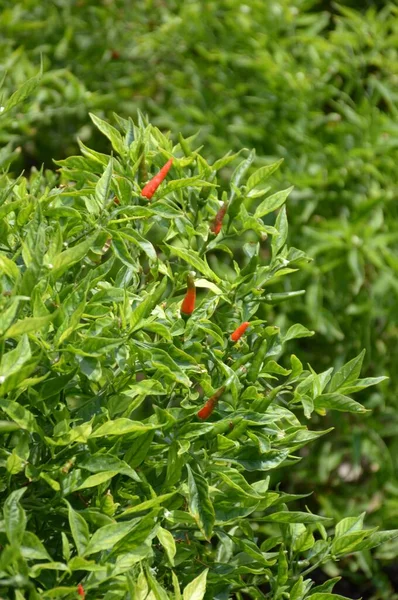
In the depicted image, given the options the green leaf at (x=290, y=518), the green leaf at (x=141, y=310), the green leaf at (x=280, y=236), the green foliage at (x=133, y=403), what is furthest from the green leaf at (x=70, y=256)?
the green leaf at (x=290, y=518)

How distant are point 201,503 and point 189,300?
34 cm

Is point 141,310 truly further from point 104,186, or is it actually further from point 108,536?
point 108,536

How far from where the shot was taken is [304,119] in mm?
3375

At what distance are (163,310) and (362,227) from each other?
1731 millimetres

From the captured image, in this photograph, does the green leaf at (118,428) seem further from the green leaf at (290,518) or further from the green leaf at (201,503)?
the green leaf at (290,518)

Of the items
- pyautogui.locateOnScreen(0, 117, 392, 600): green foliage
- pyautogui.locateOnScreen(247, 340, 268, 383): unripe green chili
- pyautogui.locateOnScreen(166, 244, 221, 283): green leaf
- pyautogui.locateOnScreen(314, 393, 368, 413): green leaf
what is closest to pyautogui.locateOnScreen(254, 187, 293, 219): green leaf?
pyautogui.locateOnScreen(0, 117, 392, 600): green foliage

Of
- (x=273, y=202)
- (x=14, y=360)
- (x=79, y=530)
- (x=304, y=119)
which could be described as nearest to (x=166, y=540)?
(x=79, y=530)

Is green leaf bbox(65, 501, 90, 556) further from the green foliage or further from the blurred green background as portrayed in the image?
the blurred green background

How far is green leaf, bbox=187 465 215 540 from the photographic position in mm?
1362

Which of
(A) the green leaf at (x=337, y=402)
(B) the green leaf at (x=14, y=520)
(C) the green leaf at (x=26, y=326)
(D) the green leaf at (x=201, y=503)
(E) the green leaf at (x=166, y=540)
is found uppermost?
(C) the green leaf at (x=26, y=326)

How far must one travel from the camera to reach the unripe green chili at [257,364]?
1.52 meters

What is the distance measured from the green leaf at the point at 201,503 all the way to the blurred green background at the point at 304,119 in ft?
5.67

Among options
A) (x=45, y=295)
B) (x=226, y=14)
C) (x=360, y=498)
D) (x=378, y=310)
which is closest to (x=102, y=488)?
(x=45, y=295)

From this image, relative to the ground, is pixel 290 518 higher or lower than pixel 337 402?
lower
